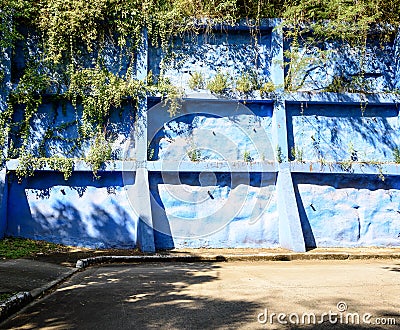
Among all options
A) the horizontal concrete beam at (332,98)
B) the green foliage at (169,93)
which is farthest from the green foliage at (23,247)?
the horizontal concrete beam at (332,98)

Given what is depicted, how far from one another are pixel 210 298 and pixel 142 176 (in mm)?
5551

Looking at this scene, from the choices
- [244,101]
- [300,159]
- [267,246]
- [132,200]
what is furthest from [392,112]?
[132,200]

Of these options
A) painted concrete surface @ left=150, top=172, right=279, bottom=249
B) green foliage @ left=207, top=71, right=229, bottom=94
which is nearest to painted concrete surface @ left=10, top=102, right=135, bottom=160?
A: painted concrete surface @ left=150, top=172, right=279, bottom=249

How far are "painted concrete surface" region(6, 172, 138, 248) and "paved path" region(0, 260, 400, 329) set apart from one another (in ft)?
9.04

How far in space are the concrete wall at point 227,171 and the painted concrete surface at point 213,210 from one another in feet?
0.08

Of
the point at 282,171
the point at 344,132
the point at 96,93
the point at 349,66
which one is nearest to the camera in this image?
the point at 282,171

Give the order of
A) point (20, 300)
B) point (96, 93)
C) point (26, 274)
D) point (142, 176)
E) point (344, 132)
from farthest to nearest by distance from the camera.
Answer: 1. point (344, 132)
2. point (96, 93)
3. point (142, 176)
4. point (26, 274)
5. point (20, 300)

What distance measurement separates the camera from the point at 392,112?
431 inches

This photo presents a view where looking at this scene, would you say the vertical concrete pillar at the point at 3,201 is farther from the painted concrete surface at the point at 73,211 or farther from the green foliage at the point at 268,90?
the green foliage at the point at 268,90

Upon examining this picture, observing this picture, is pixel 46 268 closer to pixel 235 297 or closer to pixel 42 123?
pixel 235 297

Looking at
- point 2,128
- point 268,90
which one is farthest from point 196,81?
point 2,128

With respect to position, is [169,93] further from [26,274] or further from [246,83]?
[26,274]

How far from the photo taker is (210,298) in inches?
194

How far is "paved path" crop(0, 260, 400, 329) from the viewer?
403 cm
